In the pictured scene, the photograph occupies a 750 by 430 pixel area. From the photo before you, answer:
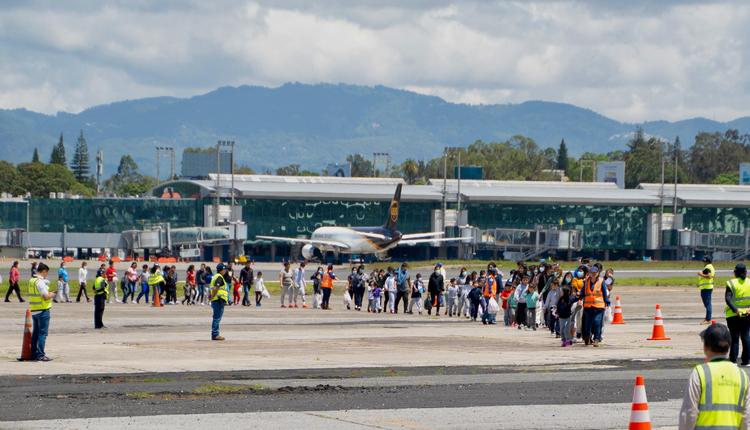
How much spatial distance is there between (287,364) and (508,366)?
4062 millimetres

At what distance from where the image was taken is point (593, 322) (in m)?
27.1

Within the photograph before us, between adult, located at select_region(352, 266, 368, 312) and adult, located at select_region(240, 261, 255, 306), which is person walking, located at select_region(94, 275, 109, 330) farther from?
adult, located at select_region(352, 266, 368, 312)

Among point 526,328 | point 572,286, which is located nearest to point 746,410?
point 572,286

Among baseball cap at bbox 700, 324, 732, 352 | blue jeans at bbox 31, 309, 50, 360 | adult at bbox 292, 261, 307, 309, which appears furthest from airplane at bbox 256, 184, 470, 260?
baseball cap at bbox 700, 324, 732, 352

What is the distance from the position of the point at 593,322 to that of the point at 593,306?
22.0 inches

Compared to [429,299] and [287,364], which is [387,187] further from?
[287,364]

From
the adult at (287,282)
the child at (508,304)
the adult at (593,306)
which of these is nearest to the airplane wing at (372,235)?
the adult at (287,282)

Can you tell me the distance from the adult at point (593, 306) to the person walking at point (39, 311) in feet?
36.4

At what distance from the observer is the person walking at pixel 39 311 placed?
23.1m

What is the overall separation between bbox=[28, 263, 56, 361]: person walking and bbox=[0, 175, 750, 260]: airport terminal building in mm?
81634

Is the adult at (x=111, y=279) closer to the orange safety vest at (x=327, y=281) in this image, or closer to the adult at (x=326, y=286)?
the adult at (x=326, y=286)

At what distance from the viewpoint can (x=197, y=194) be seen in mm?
119562

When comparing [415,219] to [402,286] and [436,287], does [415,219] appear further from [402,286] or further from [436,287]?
[436,287]

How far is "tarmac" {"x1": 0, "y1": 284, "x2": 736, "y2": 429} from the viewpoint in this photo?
15.9m
